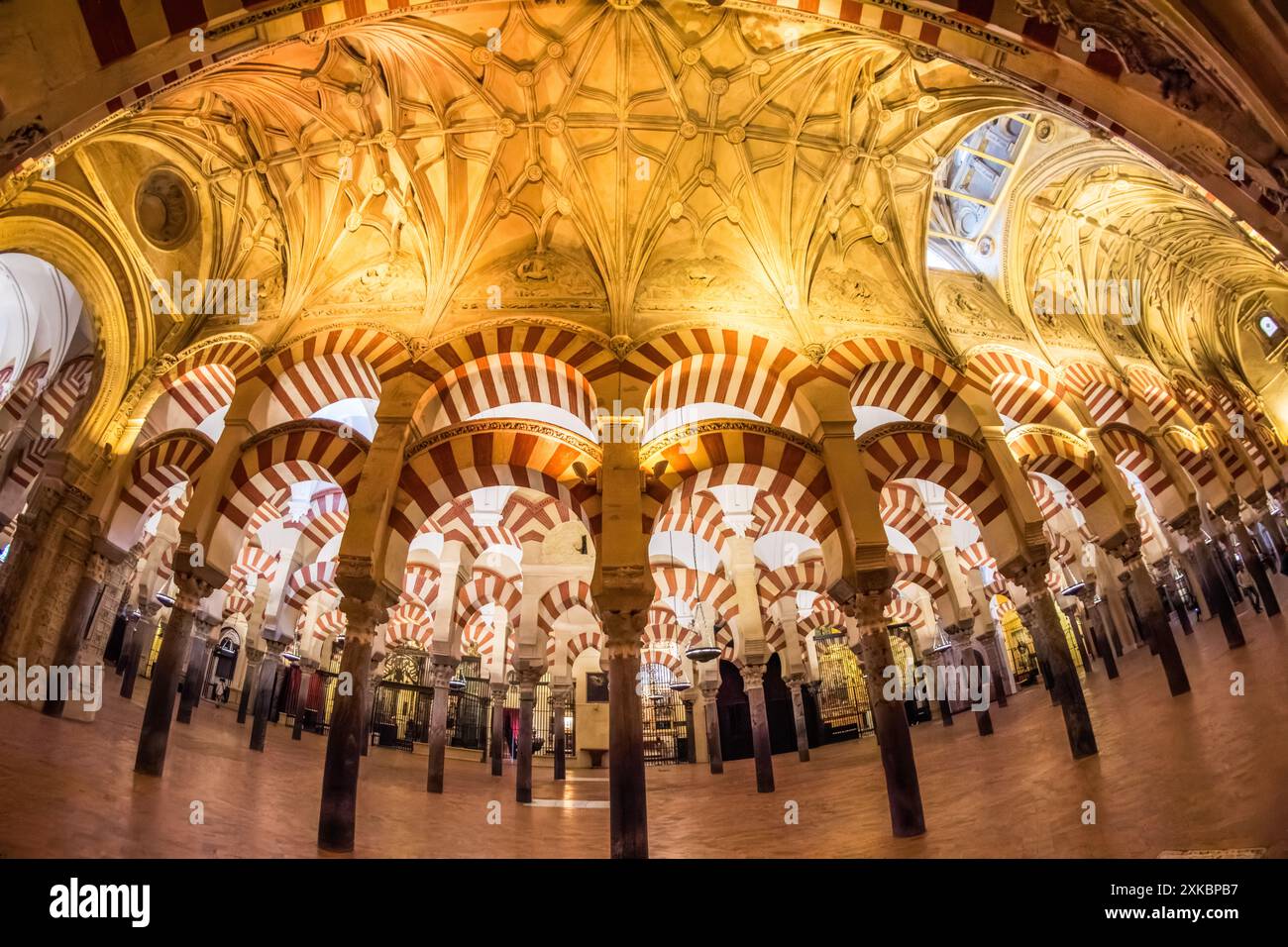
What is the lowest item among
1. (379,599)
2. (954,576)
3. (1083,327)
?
(379,599)

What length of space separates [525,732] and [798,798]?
4485 millimetres

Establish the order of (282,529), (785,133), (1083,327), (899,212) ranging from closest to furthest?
(785,133) → (899,212) → (1083,327) → (282,529)

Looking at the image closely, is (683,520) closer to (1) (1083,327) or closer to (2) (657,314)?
(2) (657,314)

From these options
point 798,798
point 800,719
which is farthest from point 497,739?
point 798,798

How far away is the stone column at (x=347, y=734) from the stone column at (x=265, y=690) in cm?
473

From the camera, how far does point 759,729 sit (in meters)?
10.7

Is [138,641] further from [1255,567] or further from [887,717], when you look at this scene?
[1255,567]

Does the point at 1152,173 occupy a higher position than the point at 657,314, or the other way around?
the point at 1152,173

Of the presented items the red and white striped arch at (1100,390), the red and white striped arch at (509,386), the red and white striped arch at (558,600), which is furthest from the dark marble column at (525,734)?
the red and white striped arch at (1100,390)

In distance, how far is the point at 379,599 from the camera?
714cm
